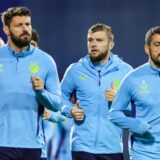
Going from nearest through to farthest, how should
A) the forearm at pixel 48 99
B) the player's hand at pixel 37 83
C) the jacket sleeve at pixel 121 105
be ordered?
the player's hand at pixel 37 83
the forearm at pixel 48 99
the jacket sleeve at pixel 121 105

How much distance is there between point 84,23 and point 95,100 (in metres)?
2.54

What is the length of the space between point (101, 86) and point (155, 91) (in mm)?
704

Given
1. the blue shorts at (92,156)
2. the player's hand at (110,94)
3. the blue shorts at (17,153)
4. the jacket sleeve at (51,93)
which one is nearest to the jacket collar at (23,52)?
the jacket sleeve at (51,93)

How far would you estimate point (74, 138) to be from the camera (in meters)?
5.91

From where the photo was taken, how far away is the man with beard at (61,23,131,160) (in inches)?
229

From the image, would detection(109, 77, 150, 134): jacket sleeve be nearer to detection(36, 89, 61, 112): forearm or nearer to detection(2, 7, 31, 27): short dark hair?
detection(36, 89, 61, 112): forearm

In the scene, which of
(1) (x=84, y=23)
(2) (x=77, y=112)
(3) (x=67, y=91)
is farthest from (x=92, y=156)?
(1) (x=84, y=23)

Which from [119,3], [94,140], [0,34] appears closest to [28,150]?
[94,140]

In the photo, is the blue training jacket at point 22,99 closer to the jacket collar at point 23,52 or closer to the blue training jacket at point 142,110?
the jacket collar at point 23,52

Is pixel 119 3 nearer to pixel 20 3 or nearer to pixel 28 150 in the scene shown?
pixel 20 3

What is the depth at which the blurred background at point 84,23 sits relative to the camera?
8180 millimetres

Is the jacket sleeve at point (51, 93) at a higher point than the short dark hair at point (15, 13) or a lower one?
lower

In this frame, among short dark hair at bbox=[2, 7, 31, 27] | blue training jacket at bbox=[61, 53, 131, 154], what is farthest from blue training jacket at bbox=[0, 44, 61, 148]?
blue training jacket at bbox=[61, 53, 131, 154]

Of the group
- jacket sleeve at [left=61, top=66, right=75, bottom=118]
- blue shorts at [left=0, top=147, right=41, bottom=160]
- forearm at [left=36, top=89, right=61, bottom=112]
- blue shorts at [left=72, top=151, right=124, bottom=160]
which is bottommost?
blue shorts at [left=72, top=151, right=124, bottom=160]
